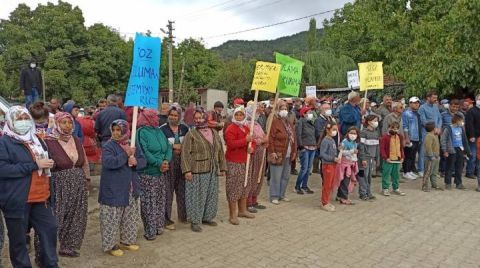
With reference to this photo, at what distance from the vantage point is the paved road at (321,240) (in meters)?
5.16

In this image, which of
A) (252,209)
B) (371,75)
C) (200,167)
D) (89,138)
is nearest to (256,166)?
(252,209)

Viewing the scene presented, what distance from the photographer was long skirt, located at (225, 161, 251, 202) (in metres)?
6.65

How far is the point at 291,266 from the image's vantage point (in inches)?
197

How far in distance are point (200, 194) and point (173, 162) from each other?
0.61m

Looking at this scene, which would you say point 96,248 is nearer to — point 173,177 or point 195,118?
point 173,177

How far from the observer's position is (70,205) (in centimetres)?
499

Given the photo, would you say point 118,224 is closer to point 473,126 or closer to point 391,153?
point 391,153

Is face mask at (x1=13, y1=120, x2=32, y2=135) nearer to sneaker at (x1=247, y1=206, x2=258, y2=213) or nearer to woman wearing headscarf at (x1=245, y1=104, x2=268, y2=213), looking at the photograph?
woman wearing headscarf at (x1=245, y1=104, x2=268, y2=213)

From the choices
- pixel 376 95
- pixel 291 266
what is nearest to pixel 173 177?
pixel 291 266

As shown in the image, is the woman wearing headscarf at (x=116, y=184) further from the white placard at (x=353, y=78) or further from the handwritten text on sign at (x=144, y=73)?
the white placard at (x=353, y=78)

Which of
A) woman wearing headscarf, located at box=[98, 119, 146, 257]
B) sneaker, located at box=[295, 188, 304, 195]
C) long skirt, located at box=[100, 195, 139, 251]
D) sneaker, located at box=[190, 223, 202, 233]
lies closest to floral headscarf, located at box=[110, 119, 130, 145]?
woman wearing headscarf, located at box=[98, 119, 146, 257]

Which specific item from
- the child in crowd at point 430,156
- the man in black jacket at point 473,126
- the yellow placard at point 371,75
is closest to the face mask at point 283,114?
the yellow placard at point 371,75

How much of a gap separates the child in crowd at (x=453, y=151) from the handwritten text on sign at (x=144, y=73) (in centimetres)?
688

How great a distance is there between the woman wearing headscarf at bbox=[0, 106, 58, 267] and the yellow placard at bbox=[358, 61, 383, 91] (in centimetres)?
723
